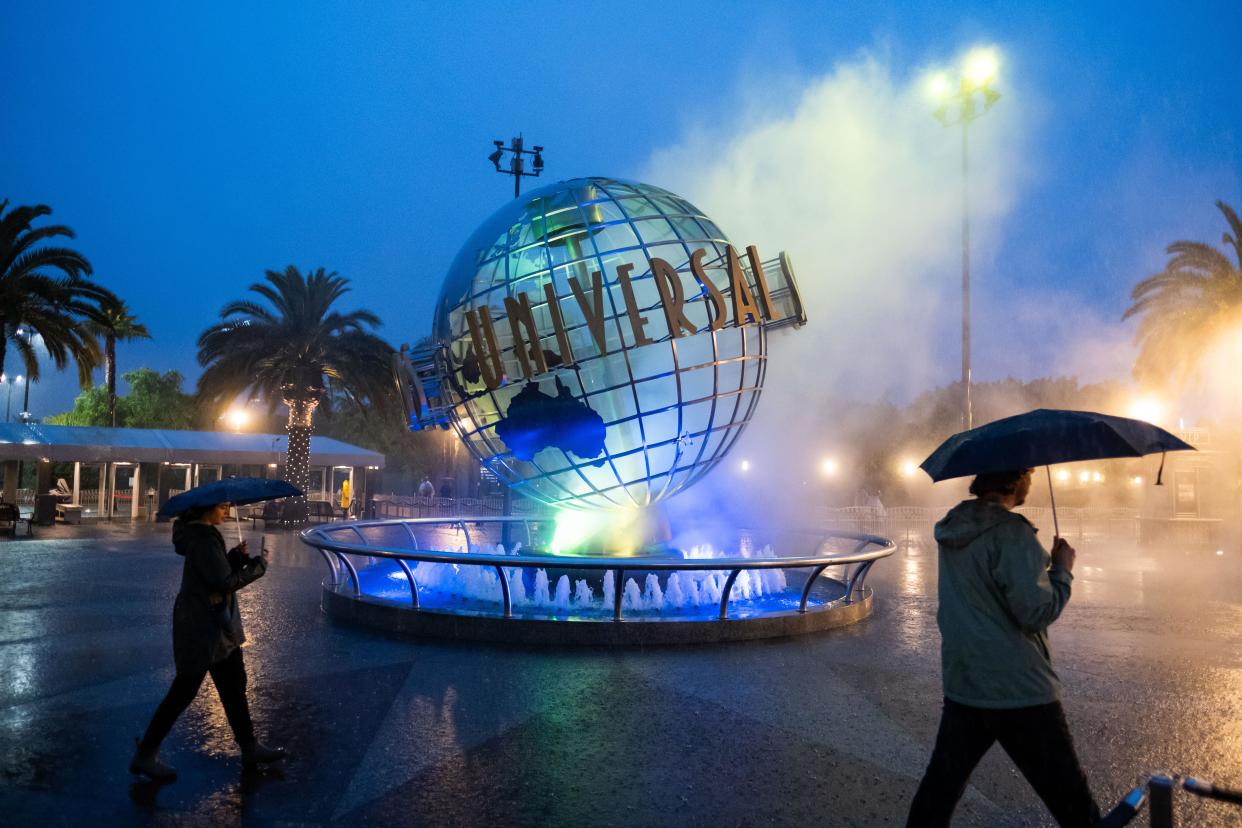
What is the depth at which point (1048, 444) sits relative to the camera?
313 centimetres

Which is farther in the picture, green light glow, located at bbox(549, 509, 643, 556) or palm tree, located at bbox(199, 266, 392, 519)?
palm tree, located at bbox(199, 266, 392, 519)

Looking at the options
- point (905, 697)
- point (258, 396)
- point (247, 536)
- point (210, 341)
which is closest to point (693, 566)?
point (905, 697)

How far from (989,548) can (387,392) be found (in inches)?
876

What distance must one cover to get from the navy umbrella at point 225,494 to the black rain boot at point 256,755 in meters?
1.22

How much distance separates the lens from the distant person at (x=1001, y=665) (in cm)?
284

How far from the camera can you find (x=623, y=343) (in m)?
7.98

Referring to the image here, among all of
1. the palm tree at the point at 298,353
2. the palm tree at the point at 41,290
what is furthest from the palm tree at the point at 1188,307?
the palm tree at the point at 41,290

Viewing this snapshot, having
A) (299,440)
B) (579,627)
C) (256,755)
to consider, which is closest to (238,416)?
(299,440)

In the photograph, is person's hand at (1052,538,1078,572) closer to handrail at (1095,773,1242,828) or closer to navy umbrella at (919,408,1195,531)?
navy umbrella at (919,408,1195,531)

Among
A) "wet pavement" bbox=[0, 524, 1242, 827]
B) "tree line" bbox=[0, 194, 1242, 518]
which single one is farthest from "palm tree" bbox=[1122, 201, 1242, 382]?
"wet pavement" bbox=[0, 524, 1242, 827]

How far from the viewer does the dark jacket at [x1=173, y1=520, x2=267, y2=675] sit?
13.1ft

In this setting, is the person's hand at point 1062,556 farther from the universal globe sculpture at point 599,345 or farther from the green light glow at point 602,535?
the green light glow at point 602,535

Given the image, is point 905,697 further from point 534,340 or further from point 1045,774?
point 534,340

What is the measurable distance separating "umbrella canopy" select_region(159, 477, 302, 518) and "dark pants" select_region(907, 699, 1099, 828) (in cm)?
309
